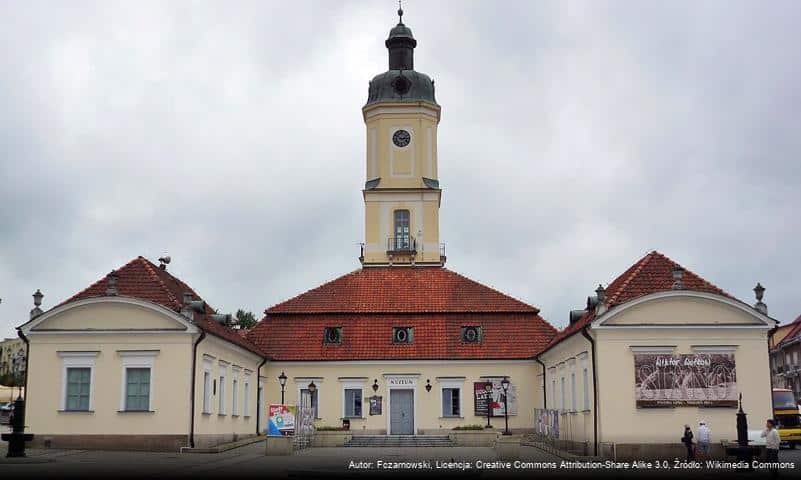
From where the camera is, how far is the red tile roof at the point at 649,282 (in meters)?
30.3

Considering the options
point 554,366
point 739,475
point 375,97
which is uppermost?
point 375,97

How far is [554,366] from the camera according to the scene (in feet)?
123

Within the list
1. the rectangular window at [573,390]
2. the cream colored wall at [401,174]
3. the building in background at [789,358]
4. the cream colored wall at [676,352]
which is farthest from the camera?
the building in background at [789,358]

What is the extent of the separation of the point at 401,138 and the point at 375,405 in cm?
1906

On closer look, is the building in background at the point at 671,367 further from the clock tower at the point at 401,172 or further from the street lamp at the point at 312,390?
the clock tower at the point at 401,172

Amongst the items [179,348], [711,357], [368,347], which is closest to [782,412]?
[711,357]

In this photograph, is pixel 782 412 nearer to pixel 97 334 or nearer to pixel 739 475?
pixel 739 475

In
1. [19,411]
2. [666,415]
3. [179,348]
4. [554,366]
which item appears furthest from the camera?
[554,366]

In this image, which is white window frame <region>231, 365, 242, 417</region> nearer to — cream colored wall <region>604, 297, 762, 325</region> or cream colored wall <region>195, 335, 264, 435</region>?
cream colored wall <region>195, 335, 264, 435</region>

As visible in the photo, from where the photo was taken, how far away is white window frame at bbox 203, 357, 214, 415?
3222 centimetres

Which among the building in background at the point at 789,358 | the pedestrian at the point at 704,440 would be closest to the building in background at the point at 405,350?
the pedestrian at the point at 704,440

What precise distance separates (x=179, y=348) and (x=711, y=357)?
17109 millimetres

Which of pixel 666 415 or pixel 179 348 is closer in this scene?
pixel 666 415

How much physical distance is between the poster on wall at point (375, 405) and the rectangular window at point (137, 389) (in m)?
13.0
